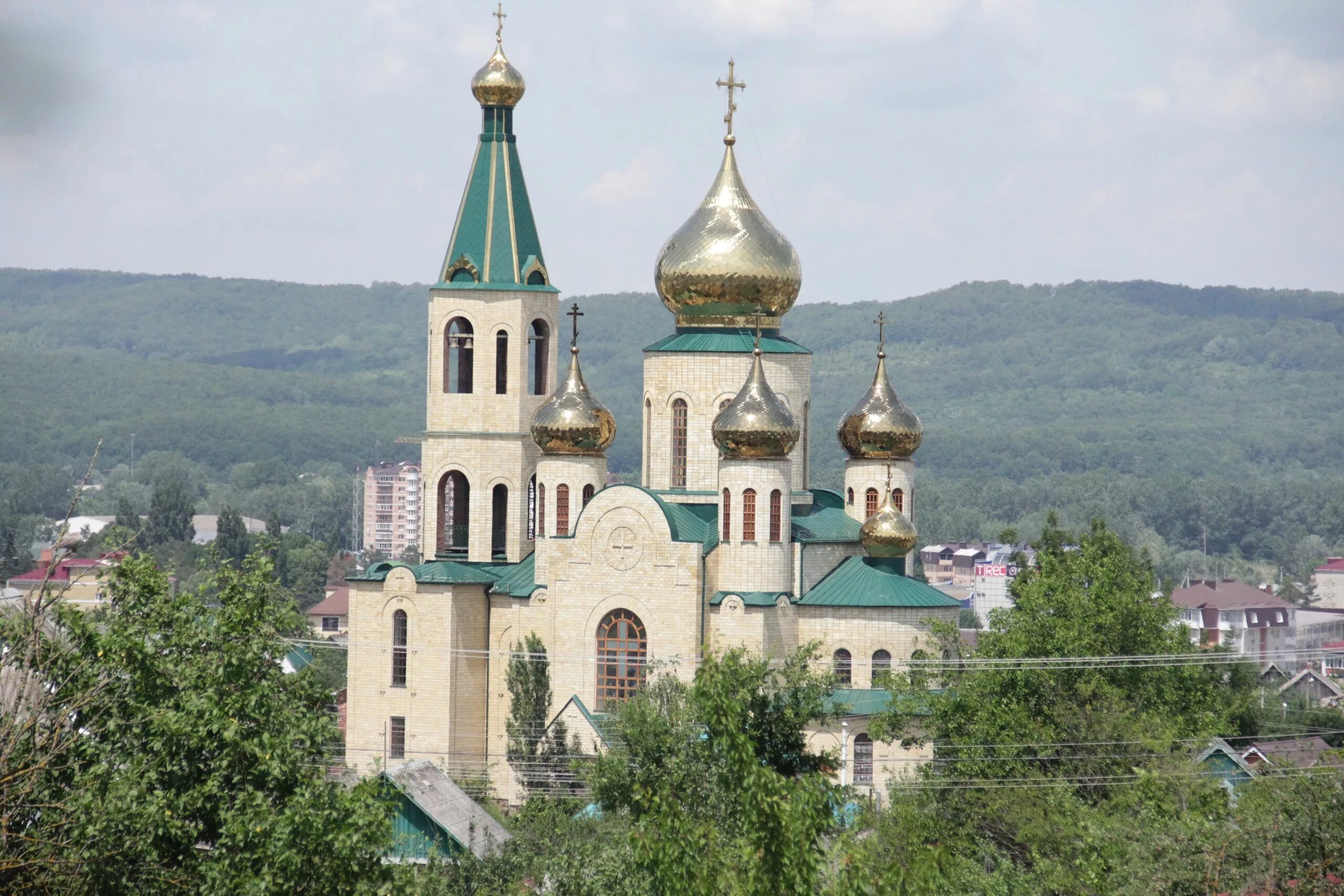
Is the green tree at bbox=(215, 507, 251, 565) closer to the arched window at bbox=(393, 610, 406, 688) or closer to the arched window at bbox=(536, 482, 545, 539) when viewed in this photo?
the arched window at bbox=(393, 610, 406, 688)

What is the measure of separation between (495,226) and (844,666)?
31.3ft

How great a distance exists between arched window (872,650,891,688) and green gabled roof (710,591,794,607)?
70.6 inches

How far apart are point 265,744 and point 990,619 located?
64.6ft

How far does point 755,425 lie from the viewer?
37062 mm

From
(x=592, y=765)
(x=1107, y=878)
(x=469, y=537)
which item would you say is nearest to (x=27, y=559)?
(x=469, y=537)

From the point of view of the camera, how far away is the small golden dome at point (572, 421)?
3903 centimetres

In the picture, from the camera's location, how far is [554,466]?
129 ft

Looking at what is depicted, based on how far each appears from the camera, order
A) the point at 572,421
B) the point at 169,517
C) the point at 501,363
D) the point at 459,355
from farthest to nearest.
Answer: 1. the point at 169,517
2. the point at 459,355
3. the point at 501,363
4. the point at 572,421

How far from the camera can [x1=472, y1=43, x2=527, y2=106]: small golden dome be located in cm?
4103

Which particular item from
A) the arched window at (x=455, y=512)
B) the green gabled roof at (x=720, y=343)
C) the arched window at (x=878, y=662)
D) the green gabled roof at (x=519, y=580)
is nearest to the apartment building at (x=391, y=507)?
the arched window at (x=455, y=512)

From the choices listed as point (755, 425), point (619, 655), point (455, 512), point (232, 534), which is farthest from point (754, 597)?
point (232, 534)

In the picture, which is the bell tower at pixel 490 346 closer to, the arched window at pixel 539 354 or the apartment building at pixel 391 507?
the arched window at pixel 539 354

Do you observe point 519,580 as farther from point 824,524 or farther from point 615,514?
point 824,524

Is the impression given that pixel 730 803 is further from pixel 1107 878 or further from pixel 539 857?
pixel 539 857
